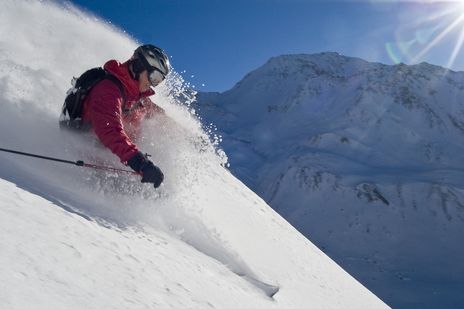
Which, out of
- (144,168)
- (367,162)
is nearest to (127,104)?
(144,168)

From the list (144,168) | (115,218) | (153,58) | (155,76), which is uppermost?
(153,58)

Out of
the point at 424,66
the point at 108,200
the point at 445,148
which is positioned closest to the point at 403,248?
the point at 445,148

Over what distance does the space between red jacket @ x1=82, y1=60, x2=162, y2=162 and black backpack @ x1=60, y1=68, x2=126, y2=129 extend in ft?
0.17

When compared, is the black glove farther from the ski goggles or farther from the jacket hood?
the ski goggles

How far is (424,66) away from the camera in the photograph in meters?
84.2

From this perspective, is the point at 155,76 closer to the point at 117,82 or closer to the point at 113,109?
the point at 117,82

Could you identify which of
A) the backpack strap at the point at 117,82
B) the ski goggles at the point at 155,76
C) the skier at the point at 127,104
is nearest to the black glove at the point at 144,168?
the skier at the point at 127,104

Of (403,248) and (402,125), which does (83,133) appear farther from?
(402,125)

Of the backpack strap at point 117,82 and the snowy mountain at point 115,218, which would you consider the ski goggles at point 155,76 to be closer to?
the backpack strap at point 117,82

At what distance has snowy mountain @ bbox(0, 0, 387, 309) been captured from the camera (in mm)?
2684

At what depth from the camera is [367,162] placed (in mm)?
57406

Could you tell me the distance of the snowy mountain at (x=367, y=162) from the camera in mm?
40438

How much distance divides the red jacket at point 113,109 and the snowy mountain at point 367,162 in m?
32.5

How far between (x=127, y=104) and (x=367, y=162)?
55.3 metres
